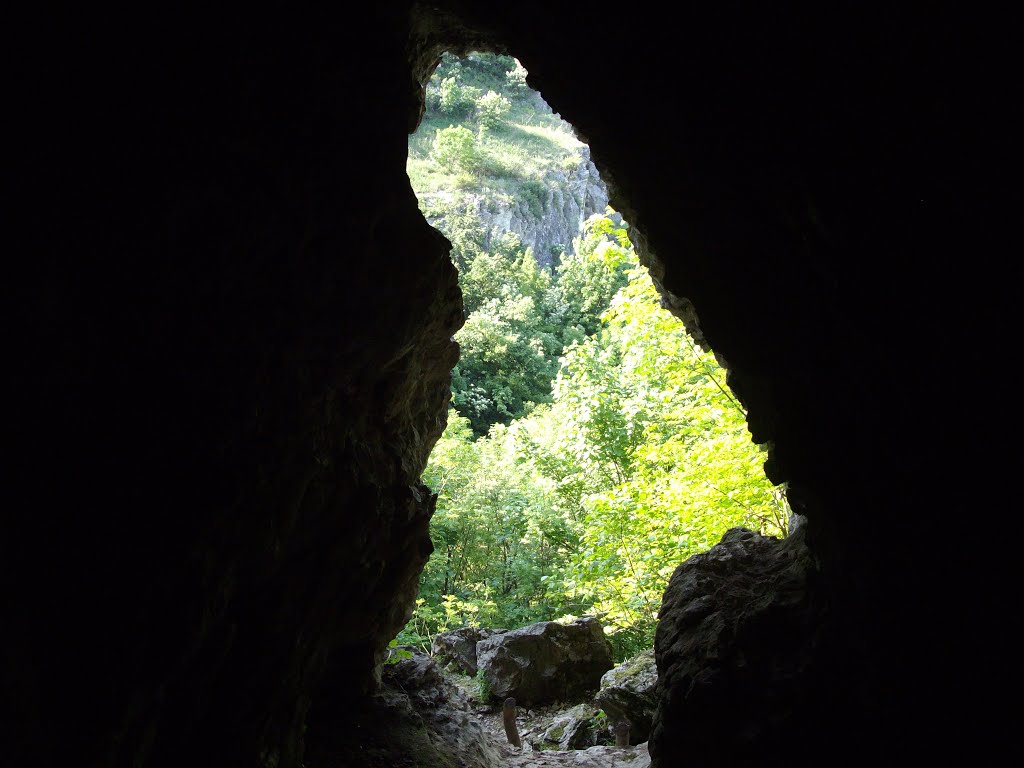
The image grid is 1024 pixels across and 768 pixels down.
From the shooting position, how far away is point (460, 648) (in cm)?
1277

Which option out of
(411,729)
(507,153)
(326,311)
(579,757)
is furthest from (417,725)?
(507,153)

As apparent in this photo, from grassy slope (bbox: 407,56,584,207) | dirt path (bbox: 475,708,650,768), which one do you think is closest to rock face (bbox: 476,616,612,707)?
dirt path (bbox: 475,708,650,768)

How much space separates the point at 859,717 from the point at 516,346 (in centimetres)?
3176

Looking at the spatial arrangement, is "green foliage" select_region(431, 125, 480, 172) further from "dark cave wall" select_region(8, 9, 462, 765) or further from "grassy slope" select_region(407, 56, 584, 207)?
"dark cave wall" select_region(8, 9, 462, 765)

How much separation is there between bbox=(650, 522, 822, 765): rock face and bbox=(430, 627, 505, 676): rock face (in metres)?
8.15

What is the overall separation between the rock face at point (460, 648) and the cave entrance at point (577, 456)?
0.54 meters

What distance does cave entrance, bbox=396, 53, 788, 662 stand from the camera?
9.51m

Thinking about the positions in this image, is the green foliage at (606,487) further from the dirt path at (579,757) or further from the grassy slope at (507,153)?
the grassy slope at (507,153)

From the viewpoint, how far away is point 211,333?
3.45 metres

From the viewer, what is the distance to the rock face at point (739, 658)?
4.10 m

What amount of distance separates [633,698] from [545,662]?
2.95 metres

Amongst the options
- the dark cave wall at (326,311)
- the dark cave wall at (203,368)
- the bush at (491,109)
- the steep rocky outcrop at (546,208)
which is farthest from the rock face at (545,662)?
the bush at (491,109)

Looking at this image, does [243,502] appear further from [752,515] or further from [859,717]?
[752,515]

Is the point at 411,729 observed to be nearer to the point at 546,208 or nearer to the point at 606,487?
the point at 606,487
